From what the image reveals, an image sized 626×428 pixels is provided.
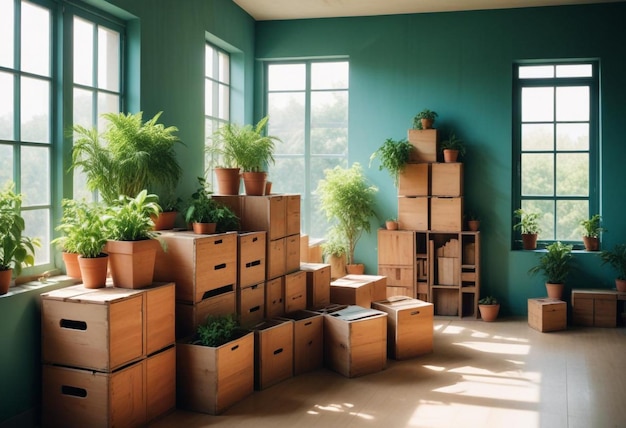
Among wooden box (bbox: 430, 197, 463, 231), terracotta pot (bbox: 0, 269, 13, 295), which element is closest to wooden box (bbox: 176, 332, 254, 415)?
terracotta pot (bbox: 0, 269, 13, 295)

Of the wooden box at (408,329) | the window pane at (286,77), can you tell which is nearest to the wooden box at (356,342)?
the wooden box at (408,329)

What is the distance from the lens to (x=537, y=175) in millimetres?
7598

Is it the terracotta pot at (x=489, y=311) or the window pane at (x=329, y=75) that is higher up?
the window pane at (x=329, y=75)

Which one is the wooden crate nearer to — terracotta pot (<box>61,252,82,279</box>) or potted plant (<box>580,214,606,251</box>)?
terracotta pot (<box>61,252,82,279</box>)

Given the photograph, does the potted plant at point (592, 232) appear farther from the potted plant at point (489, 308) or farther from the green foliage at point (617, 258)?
the potted plant at point (489, 308)

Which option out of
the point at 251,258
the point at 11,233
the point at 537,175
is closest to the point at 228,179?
the point at 251,258

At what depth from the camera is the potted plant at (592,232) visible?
7238mm

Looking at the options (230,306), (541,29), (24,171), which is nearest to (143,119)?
(24,171)

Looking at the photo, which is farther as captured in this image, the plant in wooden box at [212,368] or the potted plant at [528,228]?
→ the potted plant at [528,228]

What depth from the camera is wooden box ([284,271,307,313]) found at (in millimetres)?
5902

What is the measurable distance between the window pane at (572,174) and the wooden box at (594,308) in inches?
46.4

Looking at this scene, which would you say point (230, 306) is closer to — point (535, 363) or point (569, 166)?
point (535, 363)

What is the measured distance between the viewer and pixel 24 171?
4.30 meters

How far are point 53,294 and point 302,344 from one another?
2065 millimetres
